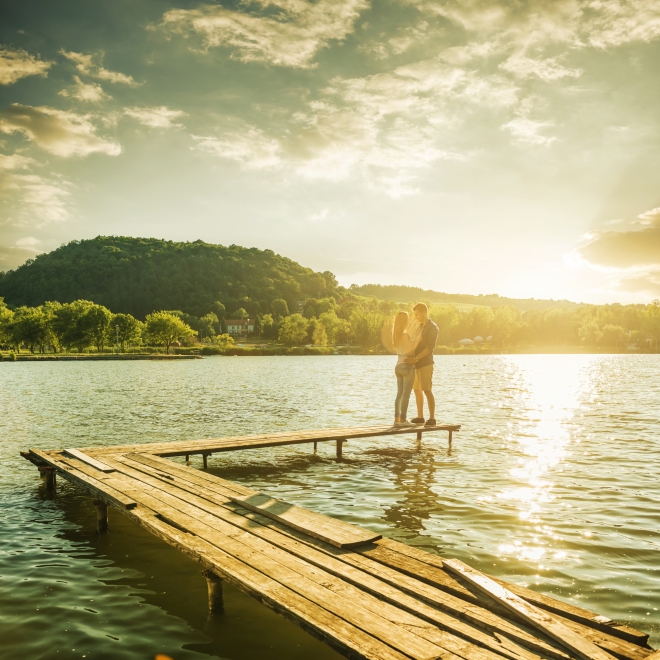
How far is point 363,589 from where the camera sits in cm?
510

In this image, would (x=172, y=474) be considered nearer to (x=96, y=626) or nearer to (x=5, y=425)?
(x=96, y=626)

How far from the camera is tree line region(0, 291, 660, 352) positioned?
127 m

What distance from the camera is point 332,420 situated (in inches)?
914

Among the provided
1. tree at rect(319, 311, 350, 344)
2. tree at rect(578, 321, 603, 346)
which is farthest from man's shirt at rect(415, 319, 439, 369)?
tree at rect(578, 321, 603, 346)

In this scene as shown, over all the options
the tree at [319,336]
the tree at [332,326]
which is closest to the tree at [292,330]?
the tree at [319,336]

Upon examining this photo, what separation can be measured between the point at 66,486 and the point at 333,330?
157906mm

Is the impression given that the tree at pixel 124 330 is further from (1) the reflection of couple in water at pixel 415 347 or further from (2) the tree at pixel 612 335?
(2) the tree at pixel 612 335

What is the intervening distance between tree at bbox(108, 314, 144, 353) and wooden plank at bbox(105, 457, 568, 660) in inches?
5204

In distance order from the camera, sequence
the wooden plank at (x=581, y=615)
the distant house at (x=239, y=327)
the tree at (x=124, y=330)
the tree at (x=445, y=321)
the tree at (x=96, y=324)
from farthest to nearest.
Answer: the distant house at (x=239, y=327), the tree at (x=445, y=321), the tree at (x=124, y=330), the tree at (x=96, y=324), the wooden plank at (x=581, y=615)

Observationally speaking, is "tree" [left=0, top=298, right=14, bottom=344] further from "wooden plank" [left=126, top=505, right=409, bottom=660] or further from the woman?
"wooden plank" [left=126, top=505, right=409, bottom=660]

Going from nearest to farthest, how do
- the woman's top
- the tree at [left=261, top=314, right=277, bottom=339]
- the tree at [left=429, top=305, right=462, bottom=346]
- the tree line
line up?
1. the woman's top
2. the tree line
3. the tree at [left=429, top=305, right=462, bottom=346]
4. the tree at [left=261, top=314, right=277, bottom=339]

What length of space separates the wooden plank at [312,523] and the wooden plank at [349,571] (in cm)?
7

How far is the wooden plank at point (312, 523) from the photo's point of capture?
20.7 feet

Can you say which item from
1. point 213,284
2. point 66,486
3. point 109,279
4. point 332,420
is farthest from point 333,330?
point 66,486
